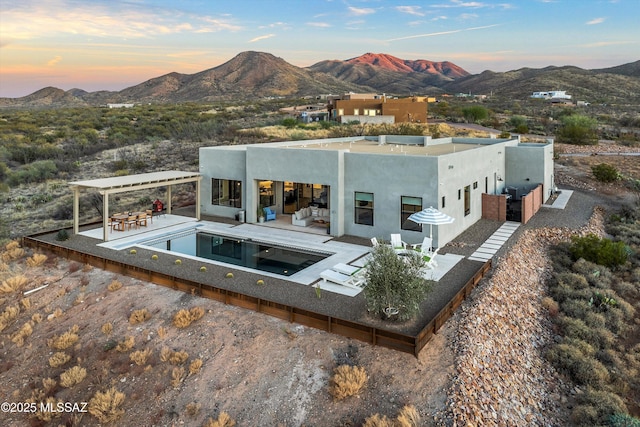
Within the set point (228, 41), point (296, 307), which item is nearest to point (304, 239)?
point (296, 307)

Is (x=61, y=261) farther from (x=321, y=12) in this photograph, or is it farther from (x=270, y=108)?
(x=270, y=108)

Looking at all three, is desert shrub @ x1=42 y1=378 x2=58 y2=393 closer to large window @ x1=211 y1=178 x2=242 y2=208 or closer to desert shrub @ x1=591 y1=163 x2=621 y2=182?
large window @ x1=211 y1=178 x2=242 y2=208

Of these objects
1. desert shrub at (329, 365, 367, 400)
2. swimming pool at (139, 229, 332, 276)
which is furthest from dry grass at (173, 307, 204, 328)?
desert shrub at (329, 365, 367, 400)

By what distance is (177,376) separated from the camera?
9.47 meters

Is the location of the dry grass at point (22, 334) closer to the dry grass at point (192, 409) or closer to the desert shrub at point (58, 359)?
the desert shrub at point (58, 359)

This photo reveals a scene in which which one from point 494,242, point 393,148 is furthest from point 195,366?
point 393,148

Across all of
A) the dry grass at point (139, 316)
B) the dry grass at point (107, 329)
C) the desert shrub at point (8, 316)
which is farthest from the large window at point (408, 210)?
the desert shrub at point (8, 316)

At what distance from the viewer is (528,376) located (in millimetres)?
9875

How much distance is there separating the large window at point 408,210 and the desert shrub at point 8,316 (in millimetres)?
13012

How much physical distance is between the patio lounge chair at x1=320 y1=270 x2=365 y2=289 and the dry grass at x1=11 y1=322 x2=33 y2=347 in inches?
327

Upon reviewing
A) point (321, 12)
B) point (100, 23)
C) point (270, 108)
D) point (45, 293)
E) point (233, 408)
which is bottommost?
point (233, 408)

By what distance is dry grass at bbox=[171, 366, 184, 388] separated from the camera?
939 centimetres

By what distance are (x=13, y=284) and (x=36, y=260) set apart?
1.60 metres

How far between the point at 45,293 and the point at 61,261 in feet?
6.88
